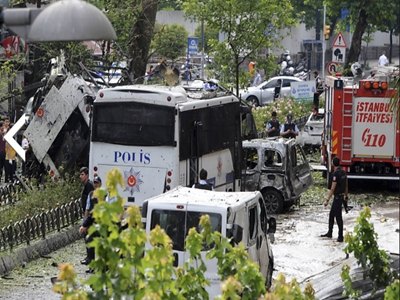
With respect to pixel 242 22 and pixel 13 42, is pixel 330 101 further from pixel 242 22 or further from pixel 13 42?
pixel 13 42

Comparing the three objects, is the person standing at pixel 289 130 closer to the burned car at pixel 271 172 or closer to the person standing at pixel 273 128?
the person standing at pixel 273 128

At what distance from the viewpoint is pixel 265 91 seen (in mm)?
53750

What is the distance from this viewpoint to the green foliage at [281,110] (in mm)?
38250

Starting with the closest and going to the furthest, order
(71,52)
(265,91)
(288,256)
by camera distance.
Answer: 1. (288,256)
2. (71,52)
3. (265,91)

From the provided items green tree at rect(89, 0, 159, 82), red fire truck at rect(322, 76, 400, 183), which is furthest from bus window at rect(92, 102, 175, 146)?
green tree at rect(89, 0, 159, 82)

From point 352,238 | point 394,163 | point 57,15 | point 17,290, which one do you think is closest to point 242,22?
point 394,163

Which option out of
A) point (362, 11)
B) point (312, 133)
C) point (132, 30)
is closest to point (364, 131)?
point (132, 30)

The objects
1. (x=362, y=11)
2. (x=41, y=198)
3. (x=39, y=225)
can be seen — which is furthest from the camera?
(x=362, y=11)

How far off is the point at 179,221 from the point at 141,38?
18.0 meters

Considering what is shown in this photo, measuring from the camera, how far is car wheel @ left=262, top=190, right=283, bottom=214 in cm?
2581

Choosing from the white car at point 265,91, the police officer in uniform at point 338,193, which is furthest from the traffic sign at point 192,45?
the police officer in uniform at point 338,193

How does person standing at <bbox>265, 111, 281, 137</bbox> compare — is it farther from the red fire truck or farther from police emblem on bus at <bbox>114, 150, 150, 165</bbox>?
police emblem on bus at <bbox>114, 150, 150, 165</bbox>

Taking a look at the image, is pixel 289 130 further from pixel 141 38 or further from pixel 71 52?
pixel 71 52

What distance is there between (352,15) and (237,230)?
3278 centimetres
